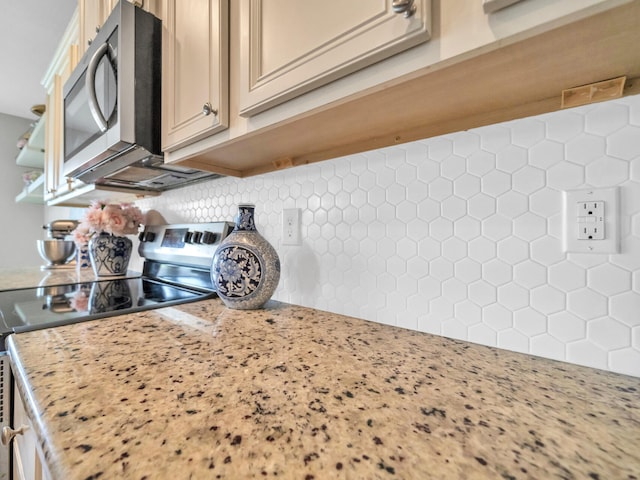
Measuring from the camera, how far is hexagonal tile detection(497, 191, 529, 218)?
1.75 ft

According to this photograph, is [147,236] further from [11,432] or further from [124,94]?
[11,432]

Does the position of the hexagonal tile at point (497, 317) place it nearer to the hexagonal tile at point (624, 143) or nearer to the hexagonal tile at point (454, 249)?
the hexagonal tile at point (454, 249)

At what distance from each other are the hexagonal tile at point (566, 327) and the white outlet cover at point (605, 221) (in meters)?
0.12

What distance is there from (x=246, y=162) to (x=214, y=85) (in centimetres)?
29

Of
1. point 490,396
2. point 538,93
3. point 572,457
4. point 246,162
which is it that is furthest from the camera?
point 246,162

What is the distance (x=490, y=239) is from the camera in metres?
0.57

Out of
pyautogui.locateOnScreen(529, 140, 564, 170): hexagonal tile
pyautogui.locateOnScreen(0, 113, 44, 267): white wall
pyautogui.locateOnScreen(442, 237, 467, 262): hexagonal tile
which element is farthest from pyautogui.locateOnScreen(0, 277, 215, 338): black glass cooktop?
pyautogui.locateOnScreen(0, 113, 44, 267): white wall

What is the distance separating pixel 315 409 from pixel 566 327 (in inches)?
18.8

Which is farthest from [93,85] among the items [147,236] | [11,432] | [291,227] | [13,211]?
[13,211]

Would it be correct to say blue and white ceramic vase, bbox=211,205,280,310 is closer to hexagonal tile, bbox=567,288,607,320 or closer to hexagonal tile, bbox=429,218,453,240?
hexagonal tile, bbox=429,218,453,240

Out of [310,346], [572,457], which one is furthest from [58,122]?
[572,457]

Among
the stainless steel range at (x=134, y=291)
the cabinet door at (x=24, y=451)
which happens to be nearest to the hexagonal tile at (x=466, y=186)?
the stainless steel range at (x=134, y=291)

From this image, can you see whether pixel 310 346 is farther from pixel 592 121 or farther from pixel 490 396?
pixel 592 121

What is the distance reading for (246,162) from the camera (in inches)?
36.8
